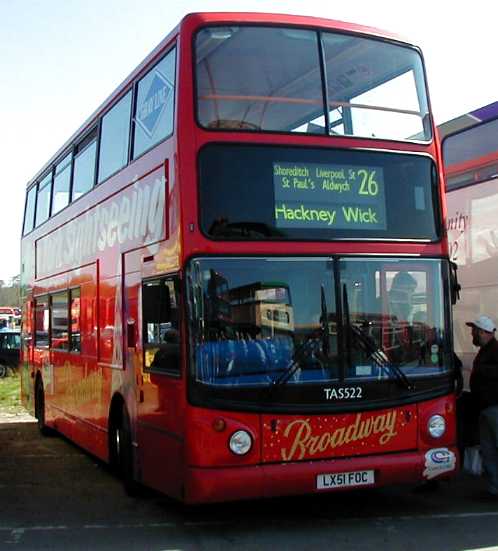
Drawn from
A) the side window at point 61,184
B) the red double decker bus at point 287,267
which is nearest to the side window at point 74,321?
the side window at point 61,184

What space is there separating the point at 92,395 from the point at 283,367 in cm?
443

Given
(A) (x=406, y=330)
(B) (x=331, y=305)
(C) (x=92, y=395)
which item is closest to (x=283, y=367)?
(B) (x=331, y=305)

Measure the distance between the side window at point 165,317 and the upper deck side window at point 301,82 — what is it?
4.85ft

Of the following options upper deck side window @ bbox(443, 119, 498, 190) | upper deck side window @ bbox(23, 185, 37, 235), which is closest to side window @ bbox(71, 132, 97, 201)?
upper deck side window @ bbox(23, 185, 37, 235)

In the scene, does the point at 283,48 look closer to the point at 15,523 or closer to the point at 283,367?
the point at 283,367

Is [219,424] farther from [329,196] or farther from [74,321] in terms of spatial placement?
[74,321]

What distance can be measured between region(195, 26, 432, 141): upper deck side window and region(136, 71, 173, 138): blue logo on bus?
57 cm

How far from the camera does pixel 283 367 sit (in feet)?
22.9

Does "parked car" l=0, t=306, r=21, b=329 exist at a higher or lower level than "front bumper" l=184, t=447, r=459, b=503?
higher

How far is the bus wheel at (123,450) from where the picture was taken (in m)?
8.83

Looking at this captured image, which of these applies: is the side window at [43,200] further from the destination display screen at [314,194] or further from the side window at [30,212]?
the destination display screen at [314,194]

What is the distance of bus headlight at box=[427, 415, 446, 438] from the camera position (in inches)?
293

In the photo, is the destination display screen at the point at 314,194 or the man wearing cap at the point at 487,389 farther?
the man wearing cap at the point at 487,389

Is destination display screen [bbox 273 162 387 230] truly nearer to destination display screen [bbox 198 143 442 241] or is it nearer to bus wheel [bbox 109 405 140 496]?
destination display screen [bbox 198 143 442 241]
